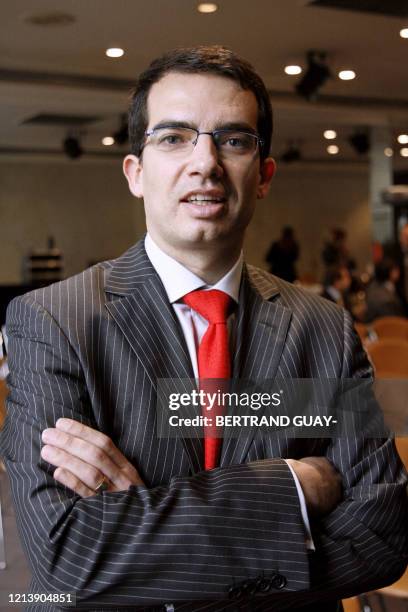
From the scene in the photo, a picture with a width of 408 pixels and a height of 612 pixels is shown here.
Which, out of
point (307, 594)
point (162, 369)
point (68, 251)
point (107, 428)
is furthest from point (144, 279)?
point (68, 251)

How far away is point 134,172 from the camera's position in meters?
1.62

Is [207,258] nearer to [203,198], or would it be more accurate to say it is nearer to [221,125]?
[203,198]

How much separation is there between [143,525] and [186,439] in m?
0.17

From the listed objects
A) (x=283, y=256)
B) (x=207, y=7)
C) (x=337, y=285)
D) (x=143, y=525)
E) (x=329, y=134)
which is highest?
(x=329, y=134)

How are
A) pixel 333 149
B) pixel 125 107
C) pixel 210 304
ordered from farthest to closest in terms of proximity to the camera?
pixel 333 149 → pixel 125 107 → pixel 210 304

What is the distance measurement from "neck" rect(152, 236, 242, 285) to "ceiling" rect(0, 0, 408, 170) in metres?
6.43

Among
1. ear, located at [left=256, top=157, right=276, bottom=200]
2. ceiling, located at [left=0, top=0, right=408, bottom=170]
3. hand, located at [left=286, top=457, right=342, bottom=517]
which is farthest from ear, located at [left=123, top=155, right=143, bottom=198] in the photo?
ceiling, located at [left=0, top=0, right=408, bottom=170]

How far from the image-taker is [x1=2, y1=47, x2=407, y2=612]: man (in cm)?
135

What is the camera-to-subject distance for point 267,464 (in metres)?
1.44

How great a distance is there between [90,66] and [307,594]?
942 cm

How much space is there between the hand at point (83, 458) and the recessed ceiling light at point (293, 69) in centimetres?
951

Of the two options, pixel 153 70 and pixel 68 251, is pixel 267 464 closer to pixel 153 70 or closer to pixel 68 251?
pixel 153 70

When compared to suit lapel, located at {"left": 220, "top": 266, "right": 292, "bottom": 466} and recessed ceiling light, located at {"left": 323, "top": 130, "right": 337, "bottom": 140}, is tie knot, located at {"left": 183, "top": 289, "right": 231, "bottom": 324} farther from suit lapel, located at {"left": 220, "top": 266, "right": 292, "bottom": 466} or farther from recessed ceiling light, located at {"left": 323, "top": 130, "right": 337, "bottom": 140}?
recessed ceiling light, located at {"left": 323, "top": 130, "right": 337, "bottom": 140}

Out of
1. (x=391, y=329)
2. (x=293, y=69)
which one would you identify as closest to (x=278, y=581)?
(x=391, y=329)
